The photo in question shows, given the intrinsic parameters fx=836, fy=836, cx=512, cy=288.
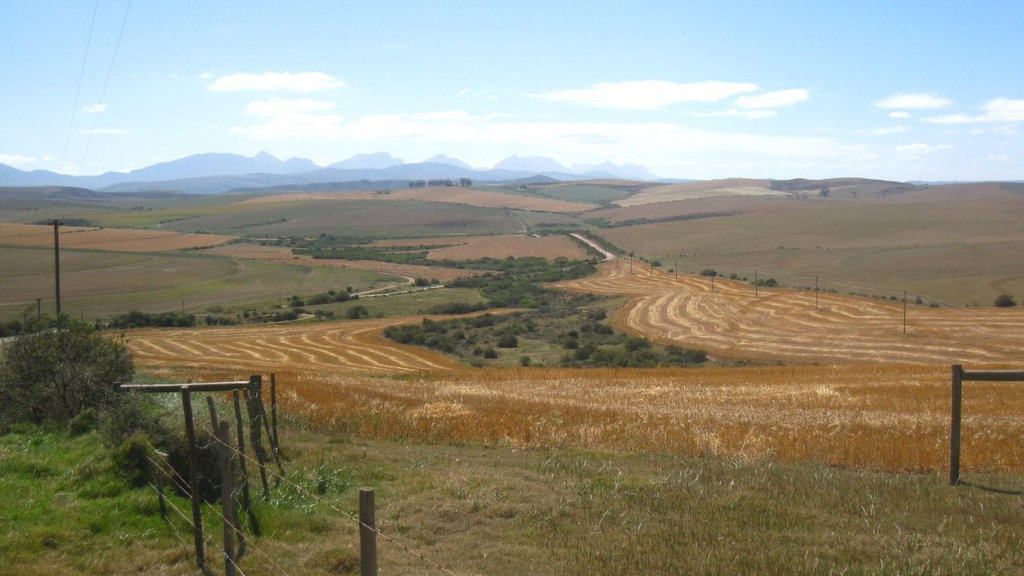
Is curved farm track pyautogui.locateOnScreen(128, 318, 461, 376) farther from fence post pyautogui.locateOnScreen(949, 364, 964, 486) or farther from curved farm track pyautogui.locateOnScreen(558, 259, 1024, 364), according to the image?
fence post pyautogui.locateOnScreen(949, 364, 964, 486)

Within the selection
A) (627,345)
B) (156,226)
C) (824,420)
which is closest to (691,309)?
(627,345)

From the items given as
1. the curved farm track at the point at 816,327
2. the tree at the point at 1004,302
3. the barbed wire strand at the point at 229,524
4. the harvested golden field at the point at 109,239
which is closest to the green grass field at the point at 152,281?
the harvested golden field at the point at 109,239

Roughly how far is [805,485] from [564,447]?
14.2 feet

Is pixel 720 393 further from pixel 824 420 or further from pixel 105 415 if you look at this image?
pixel 105 415

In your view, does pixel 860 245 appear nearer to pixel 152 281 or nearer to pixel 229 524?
pixel 152 281

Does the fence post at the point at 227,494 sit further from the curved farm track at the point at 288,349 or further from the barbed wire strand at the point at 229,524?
the curved farm track at the point at 288,349

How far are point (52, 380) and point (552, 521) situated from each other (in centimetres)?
1049

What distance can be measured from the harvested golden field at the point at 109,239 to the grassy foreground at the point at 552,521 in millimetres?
111556

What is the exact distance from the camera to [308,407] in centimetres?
1745

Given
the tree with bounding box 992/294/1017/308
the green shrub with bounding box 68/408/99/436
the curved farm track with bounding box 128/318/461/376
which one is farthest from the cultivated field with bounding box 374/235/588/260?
the green shrub with bounding box 68/408/99/436

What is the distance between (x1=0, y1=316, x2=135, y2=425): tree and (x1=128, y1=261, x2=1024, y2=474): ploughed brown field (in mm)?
3756

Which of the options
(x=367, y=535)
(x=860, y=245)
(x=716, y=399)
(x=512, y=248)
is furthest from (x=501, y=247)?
(x=367, y=535)

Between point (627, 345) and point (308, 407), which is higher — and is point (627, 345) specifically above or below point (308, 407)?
below

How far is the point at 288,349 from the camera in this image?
50656 millimetres
